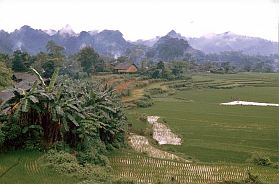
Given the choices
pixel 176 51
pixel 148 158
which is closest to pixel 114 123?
pixel 148 158

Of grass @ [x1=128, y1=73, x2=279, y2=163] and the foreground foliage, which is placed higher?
the foreground foliage

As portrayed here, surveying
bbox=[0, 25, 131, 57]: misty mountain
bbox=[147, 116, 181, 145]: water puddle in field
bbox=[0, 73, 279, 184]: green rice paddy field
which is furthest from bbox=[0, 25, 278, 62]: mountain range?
bbox=[147, 116, 181, 145]: water puddle in field

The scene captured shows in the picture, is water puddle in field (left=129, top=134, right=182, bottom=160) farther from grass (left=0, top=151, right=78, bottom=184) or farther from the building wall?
the building wall

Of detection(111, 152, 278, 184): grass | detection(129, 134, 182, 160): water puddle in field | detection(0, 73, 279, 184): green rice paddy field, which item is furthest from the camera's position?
detection(129, 134, 182, 160): water puddle in field

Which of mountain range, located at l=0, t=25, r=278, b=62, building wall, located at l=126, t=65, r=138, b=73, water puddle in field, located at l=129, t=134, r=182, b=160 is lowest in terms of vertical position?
water puddle in field, located at l=129, t=134, r=182, b=160

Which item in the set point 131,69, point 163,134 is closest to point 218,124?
point 163,134

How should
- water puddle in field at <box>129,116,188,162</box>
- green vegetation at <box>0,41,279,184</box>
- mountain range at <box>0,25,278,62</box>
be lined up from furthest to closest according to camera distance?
mountain range at <box>0,25,278,62</box>
water puddle in field at <box>129,116,188,162</box>
green vegetation at <box>0,41,279,184</box>

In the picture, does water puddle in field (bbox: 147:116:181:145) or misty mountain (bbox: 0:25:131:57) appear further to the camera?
misty mountain (bbox: 0:25:131:57)

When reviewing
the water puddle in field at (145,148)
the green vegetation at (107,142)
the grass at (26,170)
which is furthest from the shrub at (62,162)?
the water puddle in field at (145,148)

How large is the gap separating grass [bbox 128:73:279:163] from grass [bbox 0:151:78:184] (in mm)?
7496

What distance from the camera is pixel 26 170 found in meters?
13.5

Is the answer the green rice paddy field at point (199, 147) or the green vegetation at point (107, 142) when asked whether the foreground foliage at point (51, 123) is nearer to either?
the green vegetation at point (107, 142)

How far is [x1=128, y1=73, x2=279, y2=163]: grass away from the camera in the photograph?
63.2 ft

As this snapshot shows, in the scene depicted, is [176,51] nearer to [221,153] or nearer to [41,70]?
[41,70]
